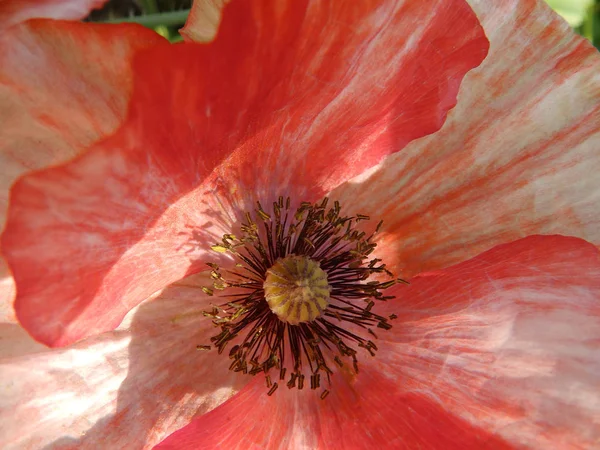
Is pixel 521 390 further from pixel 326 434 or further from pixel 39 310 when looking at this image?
pixel 39 310

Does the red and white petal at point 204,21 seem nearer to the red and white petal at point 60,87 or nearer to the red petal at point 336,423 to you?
the red and white petal at point 60,87

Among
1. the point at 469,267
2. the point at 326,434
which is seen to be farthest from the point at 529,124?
the point at 326,434

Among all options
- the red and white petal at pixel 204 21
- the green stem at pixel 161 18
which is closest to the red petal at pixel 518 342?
the red and white petal at pixel 204 21

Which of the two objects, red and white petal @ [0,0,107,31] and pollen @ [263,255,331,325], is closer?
red and white petal @ [0,0,107,31]

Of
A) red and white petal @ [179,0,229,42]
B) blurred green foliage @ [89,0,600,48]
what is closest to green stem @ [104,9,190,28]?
blurred green foliage @ [89,0,600,48]

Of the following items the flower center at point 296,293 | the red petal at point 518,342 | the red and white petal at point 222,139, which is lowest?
the red petal at point 518,342

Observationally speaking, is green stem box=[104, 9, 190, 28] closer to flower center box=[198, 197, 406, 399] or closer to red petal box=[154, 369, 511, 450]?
flower center box=[198, 197, 406, 399]

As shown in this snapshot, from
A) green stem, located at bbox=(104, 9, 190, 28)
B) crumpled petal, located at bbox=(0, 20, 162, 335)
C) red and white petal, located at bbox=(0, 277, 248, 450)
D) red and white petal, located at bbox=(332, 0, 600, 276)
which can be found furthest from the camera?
green stem, located at bbox=(104, 9, 190, 28)

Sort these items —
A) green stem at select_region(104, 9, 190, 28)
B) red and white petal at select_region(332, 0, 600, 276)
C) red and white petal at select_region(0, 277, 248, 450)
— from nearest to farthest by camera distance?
red and white petal at select_region(0, 277, 248, 450) < red and white petal at select_region(332, 0, 600, 276) < green stem at select_region(104, 9, 190, 28)
